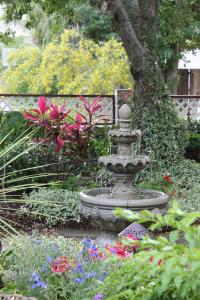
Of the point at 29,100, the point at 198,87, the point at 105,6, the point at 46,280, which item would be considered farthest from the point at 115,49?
the point at 46,280

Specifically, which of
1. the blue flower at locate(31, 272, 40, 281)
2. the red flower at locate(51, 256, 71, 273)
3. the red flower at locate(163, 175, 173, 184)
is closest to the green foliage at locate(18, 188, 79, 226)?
the red flower at locate(163, 175, 173, 184)

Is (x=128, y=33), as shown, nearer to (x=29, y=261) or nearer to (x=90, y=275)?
(x=29, y=261)

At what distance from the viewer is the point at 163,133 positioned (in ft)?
34.9

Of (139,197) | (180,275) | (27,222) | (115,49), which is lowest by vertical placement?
(27,222)

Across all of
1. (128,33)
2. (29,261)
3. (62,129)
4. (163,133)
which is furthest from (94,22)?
(29,261)

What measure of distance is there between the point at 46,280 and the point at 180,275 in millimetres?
2080

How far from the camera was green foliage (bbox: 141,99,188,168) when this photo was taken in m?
10.5

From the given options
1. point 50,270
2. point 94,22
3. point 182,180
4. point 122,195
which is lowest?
point 182,180

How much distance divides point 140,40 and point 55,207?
415 cm

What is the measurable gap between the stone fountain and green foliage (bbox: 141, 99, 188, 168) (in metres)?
3.51

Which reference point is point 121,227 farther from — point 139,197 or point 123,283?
point 123,283

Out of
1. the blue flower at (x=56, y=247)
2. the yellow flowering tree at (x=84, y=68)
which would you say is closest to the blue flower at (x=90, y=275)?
the blue flower at (x=56, y=247)

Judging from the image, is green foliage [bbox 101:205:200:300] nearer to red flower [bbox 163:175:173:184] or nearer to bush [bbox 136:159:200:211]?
bush [bbox 136:159:200:211]

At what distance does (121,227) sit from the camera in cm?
644
